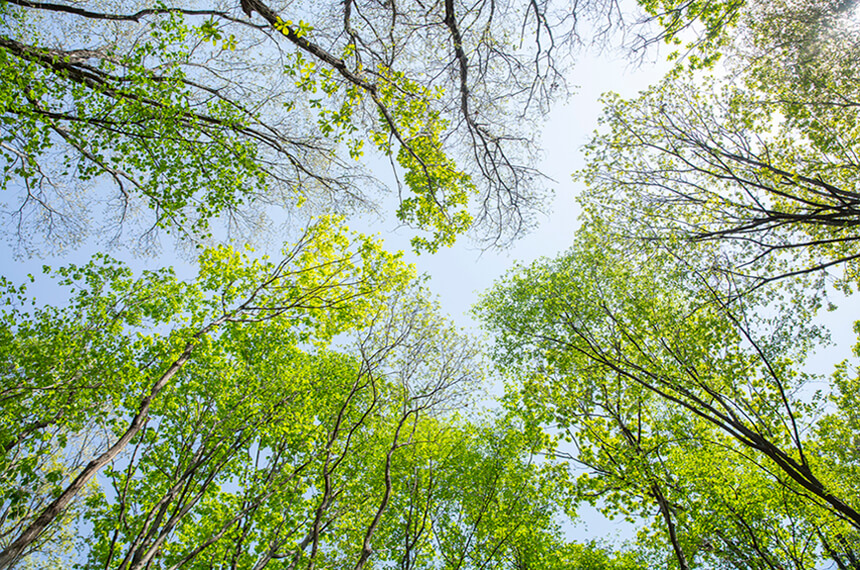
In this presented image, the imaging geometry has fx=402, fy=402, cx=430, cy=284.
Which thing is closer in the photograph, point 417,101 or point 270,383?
point 417,101

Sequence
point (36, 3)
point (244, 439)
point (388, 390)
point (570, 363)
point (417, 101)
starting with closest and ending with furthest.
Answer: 1. point (36, 3)
2. point (417, 101)
3. point (244, 439)
4. point (388, 390)
5. point (570, 363)

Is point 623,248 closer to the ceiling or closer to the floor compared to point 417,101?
closer to the ceiling

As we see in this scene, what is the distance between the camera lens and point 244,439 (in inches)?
424

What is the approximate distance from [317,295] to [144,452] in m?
6.73

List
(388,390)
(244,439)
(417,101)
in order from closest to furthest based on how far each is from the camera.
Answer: (417,101), (244,439), (388,390)

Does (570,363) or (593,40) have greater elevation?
(593,40)

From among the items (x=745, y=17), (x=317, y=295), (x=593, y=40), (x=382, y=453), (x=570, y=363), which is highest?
(x=745, y=17)

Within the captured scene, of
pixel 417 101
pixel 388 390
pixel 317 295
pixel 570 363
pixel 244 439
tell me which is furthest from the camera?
pixel 570 363

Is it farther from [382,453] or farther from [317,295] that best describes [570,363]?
[317,295]

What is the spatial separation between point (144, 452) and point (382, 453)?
6.54m

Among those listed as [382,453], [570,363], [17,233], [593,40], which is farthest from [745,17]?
[17,233]

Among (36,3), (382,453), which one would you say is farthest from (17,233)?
(382,453)

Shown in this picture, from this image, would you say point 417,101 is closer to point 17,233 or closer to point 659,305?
point 659,305

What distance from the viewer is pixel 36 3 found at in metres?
7.44
